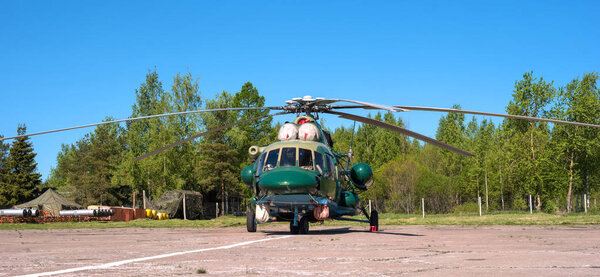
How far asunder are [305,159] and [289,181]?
3.99ft

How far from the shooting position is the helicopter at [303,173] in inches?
543

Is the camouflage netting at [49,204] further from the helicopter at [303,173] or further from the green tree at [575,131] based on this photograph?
the green tree at [575,131]

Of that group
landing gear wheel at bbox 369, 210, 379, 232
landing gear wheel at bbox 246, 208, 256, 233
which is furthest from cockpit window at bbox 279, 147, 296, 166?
landing gear wheel at bbox 369, 210, 379, 232

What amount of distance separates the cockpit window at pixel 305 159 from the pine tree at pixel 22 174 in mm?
56100

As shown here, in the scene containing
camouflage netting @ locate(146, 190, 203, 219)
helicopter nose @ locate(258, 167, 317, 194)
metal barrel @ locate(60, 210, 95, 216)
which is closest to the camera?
helicopter nose @ locate(258, 167, 317, 194)

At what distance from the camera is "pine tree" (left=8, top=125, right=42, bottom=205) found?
60.7 meters

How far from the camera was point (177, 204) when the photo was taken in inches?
1649

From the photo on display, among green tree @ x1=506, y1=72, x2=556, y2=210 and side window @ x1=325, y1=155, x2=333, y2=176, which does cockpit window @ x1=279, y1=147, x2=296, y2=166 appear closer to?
side window @ x1=325, y1=155, x2=333, y2=176

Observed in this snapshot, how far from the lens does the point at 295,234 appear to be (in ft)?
47.3

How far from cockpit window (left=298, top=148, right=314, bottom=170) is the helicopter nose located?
37cm

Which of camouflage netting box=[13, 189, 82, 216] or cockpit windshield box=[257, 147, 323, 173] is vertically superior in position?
cockpit windshield box=[257, 147, 323, 173]

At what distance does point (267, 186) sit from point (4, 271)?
860 centimetres

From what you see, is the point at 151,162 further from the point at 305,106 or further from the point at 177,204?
the point at 305,106

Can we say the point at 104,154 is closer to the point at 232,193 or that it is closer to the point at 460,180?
the point at 232,193
